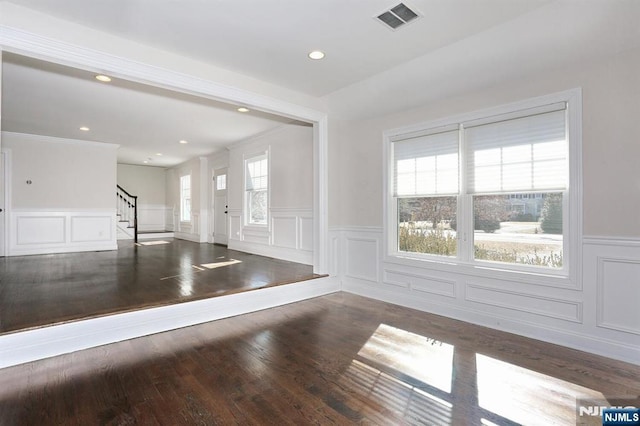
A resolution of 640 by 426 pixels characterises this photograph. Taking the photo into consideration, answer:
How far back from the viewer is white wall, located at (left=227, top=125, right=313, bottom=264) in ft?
18.0

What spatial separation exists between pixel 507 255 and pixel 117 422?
344 centimetres

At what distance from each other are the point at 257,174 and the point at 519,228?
202 inches

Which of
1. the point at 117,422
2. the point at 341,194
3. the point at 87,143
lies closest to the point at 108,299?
the point at 117,422

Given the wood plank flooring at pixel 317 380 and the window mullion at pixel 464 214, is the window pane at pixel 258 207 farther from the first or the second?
the window mullion at pixel 464 214

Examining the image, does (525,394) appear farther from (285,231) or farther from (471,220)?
(285,231)

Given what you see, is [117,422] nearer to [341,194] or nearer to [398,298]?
[398,298]

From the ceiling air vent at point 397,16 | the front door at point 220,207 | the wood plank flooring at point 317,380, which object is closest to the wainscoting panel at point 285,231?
the front door at point 220,207

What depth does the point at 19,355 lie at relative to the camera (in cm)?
236

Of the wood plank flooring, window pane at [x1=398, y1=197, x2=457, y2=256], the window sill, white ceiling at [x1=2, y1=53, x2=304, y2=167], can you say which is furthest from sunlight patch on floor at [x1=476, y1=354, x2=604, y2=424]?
white ceiling at [x1=2, y1=53, x2=304, y2=167]

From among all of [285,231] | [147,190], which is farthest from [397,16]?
[147,190]

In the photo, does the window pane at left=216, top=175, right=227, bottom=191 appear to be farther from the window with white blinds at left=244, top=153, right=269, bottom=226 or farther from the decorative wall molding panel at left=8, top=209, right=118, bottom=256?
the decorative wall molding panel at left=8, top=209, right=118, bottom=256

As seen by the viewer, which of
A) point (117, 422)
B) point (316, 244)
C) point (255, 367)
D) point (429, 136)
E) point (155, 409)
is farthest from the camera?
point (316, 244)

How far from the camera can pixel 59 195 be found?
22.8 ft

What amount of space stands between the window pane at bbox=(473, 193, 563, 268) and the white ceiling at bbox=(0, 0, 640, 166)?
1.21m
